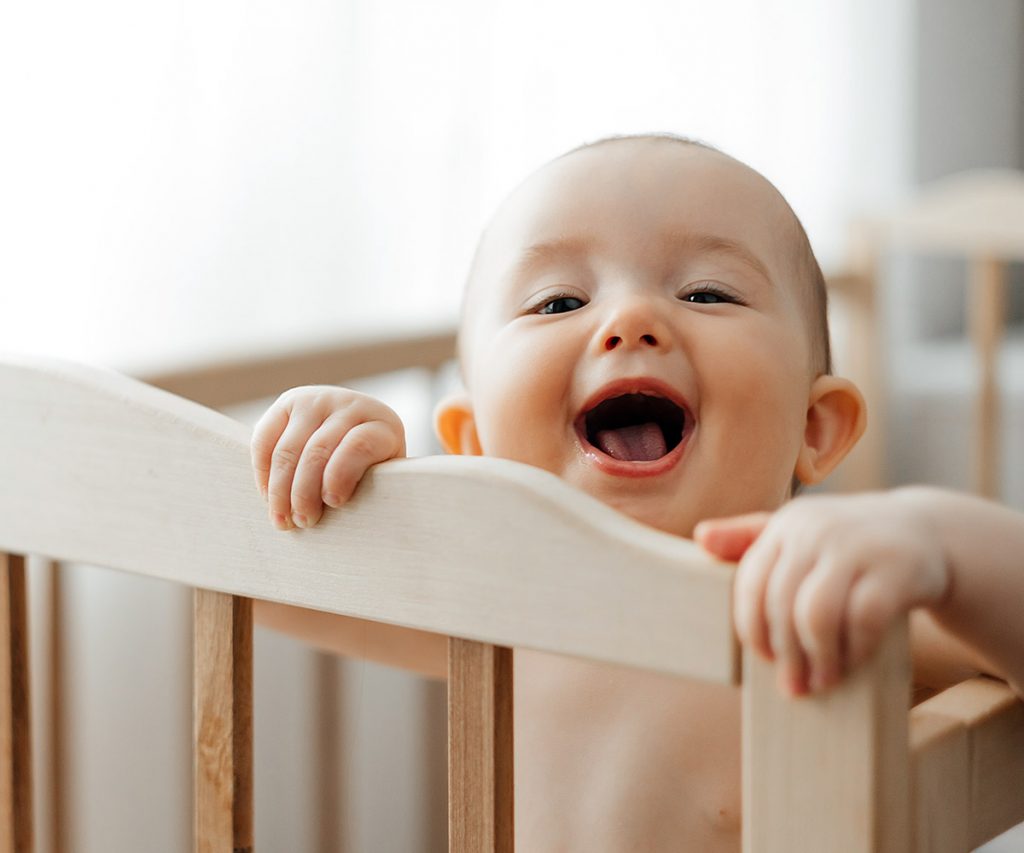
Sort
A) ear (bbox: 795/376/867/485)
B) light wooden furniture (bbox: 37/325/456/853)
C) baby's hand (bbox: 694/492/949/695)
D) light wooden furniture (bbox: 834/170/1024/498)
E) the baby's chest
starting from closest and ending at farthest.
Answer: baby's hand (bbox: 694/492/949/695) < the baby's chest < ear (bbox: 795/376/867/485) < light wooden furniture (bbox: 37/325/456/853) < light wooden furniture (bbox: 834/170/1024/498)

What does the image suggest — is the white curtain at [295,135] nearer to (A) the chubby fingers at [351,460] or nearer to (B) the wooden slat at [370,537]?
(B) the wooden slat at [370,537]

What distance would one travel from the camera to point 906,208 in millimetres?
1985

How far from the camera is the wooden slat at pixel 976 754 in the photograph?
501mm

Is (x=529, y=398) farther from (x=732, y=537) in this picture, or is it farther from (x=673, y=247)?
(x=732, y=537)

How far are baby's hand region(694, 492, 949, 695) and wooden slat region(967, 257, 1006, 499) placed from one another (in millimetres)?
1535

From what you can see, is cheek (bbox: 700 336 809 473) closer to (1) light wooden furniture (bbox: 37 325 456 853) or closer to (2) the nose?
(2) the nose

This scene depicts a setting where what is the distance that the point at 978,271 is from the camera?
1.97m

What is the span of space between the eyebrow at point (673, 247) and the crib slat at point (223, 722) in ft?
0.76

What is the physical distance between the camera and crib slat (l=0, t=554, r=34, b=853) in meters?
0.71

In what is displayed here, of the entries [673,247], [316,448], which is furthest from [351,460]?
[673,247]

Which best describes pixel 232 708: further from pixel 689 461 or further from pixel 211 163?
pixel 211 163

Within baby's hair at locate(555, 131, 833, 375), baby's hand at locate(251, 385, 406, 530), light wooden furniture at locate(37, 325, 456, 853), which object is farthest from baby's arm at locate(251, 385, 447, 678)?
light wooden furniture at locate(37, 325, 456, 853)

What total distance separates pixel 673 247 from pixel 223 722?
0.30 meters

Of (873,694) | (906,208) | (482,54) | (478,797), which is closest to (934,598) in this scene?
(873,694)
